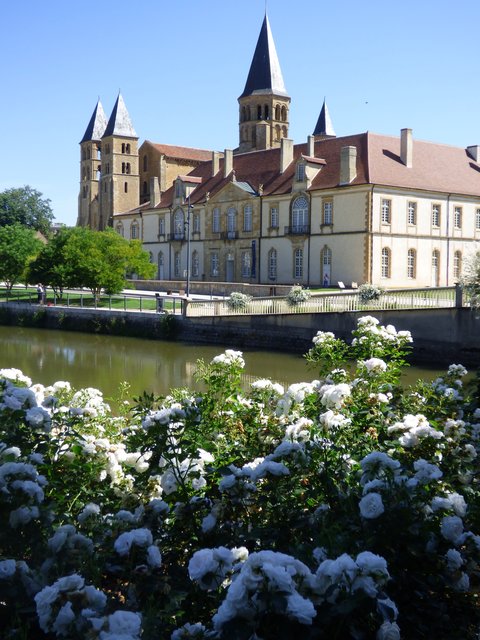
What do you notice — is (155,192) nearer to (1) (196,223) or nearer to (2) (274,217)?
(1) (196,223)

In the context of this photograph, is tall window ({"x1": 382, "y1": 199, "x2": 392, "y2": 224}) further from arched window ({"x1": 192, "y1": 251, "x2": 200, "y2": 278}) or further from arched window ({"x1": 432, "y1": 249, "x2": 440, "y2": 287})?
arched window ({"x1": 192, "y1": 251, "x2": 200, "y2": 278})

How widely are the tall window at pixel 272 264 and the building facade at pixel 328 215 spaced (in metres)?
0.07

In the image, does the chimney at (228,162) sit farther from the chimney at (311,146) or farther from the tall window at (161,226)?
the chimney at (311,146)

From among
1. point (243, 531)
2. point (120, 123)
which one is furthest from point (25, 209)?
point (243, 531)

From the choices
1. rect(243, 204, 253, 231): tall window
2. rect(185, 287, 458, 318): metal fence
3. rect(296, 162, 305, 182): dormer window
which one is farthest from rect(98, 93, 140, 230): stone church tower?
rect(185, 287, 458, 318): metal fence

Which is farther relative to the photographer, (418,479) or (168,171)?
(168,171)

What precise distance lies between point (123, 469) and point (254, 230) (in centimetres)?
4592

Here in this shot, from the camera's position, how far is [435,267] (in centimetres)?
4591

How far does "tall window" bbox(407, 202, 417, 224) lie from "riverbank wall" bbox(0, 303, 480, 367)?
57.2 feet

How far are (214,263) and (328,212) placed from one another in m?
11.5

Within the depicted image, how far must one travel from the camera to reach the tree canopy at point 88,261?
4103cm

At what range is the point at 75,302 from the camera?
4303 centimetres

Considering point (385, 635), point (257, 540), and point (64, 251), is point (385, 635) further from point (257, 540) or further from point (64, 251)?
point (64, 251)


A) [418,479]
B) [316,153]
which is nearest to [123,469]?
[418,479]
